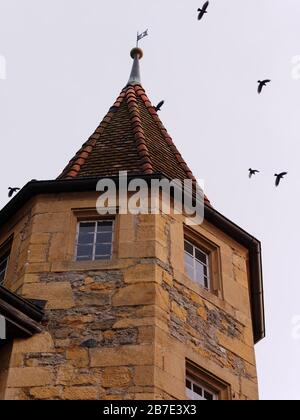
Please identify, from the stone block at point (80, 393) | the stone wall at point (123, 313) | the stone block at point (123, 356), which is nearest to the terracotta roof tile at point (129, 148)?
the stone wall at point (123, 313)

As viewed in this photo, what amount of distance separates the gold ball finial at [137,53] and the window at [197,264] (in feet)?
26.8

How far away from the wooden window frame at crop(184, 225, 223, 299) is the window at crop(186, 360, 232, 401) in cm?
169

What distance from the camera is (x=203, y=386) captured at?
1255 cm

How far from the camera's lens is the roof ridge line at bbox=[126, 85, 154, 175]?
15.5 metres

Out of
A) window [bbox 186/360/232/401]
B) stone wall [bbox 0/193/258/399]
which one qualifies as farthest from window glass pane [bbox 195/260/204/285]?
window [bbox 186/360/232/401]

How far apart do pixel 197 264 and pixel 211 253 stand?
44cm

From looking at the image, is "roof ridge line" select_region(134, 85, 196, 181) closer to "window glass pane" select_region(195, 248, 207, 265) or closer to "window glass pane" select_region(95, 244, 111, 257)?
"window glass pane" select_region(195, 248, 207, 265)

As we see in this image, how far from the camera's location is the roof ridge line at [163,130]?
55.8ft

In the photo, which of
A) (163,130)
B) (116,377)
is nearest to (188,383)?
(116,377)

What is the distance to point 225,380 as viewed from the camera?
12656 millimetres
